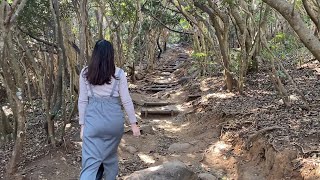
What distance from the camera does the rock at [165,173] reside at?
4692 mm

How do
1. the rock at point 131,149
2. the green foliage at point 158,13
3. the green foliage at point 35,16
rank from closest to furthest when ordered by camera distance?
1. the rock at point 131,149
2. the green foliage at point 35,16
3. the green foliage at point 158,13

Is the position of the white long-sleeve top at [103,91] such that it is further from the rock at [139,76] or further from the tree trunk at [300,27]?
the rock at [139,76]

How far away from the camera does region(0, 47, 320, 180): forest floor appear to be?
17.1ft

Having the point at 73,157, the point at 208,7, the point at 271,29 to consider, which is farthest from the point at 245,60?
the point at 271,29

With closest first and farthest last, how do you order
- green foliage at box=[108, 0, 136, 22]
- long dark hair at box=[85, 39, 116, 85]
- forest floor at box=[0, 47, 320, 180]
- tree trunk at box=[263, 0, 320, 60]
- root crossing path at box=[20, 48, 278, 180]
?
long dark hair at box=[85, 39, 116, 85] < tree trunk at box=[263, 0, 320, 60] < forest floor at box=[0, 47, 320, 180] < root crossing path at box=[20, 48, 278, 180] < green foliage at box=[108, 0, 136, 22]

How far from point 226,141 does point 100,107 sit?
3803mm

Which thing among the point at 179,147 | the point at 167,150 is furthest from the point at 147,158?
the point at 179,147

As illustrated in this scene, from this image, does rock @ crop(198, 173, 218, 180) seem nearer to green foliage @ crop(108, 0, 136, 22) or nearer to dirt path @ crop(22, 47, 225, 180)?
dirt path @ crop(22, 47, 225, 180)

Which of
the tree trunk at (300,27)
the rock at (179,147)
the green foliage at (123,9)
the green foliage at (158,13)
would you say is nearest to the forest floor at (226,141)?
the rock at (179,147)

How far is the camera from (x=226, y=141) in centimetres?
695

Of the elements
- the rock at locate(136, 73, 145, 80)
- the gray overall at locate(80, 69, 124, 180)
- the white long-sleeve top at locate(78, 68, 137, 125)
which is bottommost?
the rock at locate(136, 73, 145, 80)

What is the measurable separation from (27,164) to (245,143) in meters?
3.60

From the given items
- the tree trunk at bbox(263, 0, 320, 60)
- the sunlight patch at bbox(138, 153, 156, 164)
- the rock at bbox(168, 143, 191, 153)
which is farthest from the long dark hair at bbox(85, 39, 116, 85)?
the rock at bbox(168, 143, 191, 153)

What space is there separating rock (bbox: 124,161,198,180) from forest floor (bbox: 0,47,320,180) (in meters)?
0.91
